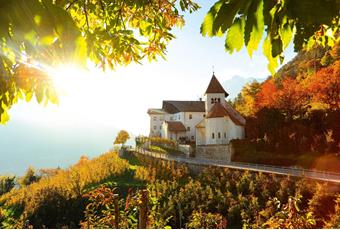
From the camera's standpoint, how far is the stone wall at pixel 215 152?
3634 centimetres

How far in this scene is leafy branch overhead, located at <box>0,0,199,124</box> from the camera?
1521 millimetres

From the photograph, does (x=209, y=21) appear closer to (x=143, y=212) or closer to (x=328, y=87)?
(x=143, y=212)

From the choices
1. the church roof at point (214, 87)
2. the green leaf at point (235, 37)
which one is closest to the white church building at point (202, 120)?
the church roof at point (214, 87)

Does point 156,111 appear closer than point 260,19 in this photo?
No

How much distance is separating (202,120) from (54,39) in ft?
153

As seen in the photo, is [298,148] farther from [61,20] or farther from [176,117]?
[176,117]

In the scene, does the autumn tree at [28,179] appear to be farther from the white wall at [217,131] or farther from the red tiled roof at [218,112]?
the red tiled roof at [218,112]

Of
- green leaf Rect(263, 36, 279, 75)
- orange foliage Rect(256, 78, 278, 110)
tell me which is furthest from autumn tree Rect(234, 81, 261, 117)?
green leaf Rect(263, 36, 279, 75)

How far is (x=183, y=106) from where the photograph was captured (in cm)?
6191

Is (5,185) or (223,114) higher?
(223,114)

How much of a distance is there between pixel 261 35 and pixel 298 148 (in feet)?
97.9

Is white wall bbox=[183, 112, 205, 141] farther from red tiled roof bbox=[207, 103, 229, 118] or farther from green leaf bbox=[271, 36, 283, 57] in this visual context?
green leaf bbox=[271, 36, 283, 57]

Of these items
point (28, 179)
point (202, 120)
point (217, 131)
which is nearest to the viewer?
point (217, 131)

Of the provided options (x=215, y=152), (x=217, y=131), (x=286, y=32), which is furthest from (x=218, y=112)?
(x=286, y=32)
